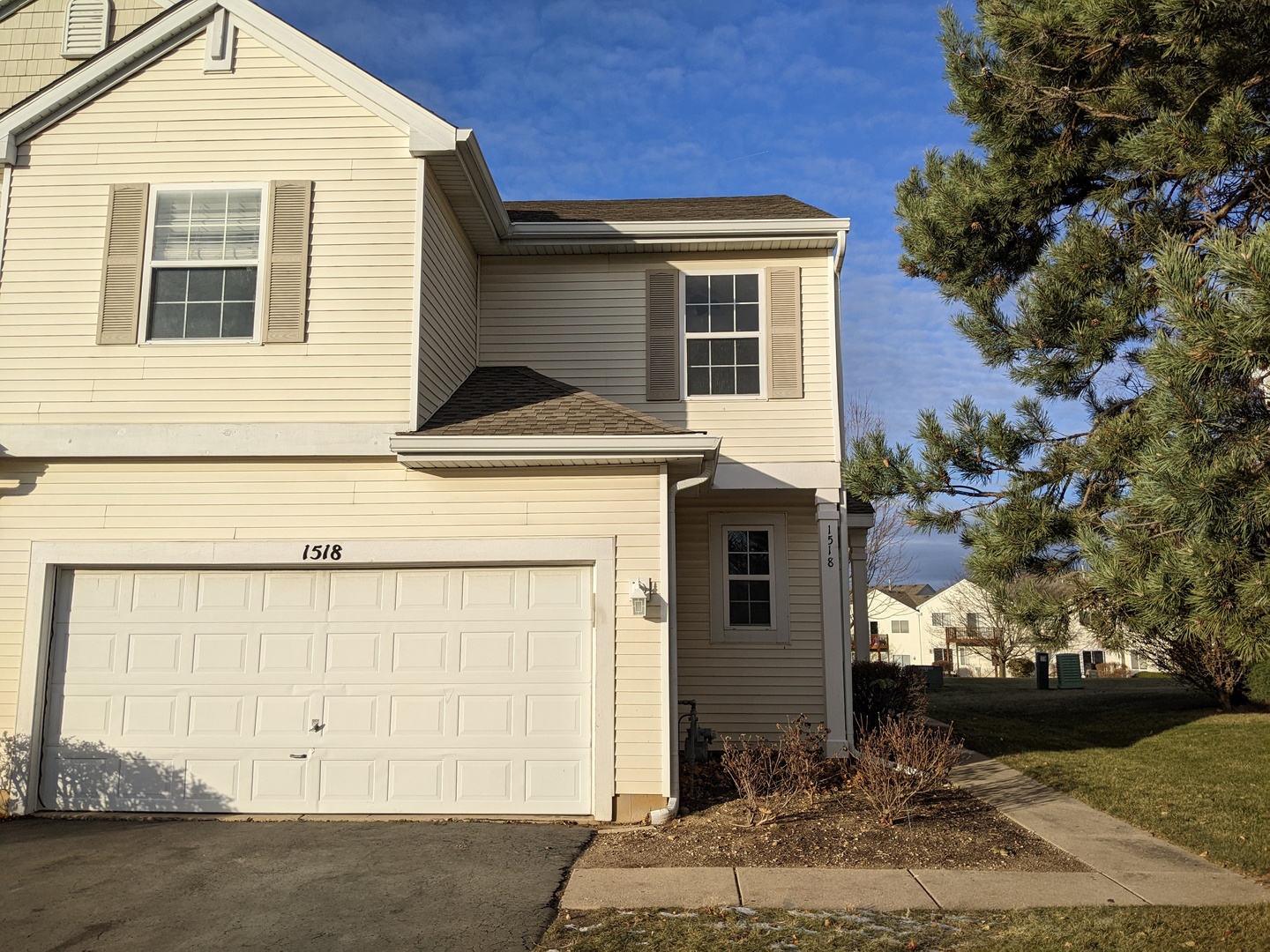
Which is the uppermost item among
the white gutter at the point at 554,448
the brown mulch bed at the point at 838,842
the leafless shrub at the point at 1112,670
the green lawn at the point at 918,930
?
the white gutter at the point at 554,448

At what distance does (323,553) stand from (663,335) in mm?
4871

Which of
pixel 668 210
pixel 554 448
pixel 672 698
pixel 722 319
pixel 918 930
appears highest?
pixel 668 210

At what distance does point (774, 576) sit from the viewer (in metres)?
12.0

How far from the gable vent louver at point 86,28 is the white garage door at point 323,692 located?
718 centimetres

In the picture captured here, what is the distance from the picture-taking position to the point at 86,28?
12.2 m

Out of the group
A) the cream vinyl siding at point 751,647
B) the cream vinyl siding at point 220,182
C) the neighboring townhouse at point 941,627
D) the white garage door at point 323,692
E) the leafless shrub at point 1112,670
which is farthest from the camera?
the neighboring townhouse at point 941,627

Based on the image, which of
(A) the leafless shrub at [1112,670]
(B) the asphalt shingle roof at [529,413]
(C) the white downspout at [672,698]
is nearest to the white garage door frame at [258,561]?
(C) the white downspout at [672,698]

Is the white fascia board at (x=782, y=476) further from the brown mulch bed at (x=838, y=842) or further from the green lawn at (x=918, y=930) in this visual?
the green lawn at (x=918, y=930)

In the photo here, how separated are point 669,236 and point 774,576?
4399 mm

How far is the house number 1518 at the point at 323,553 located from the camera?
29.9ft

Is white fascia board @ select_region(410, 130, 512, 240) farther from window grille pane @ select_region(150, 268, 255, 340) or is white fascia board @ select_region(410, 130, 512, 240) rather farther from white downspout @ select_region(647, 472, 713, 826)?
white downspout @ select_region(647, 472, 713, 826)

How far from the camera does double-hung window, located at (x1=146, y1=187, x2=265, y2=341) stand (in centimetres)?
948

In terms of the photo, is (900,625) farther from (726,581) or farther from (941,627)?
(726,581)

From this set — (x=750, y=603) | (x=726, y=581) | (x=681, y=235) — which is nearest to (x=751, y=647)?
(x=750, y=603)
